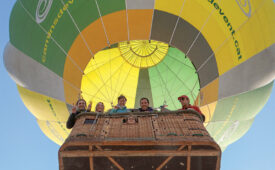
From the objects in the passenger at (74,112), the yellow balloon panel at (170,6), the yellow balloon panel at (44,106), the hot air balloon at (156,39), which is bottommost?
the passenger at (74,112)

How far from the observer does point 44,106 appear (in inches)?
260

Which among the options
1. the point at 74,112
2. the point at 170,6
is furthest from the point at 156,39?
the point at 74,112

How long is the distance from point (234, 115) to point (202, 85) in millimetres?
737

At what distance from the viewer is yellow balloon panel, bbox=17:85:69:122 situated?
21.3ft

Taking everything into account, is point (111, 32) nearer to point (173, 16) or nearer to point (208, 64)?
point (173, 16)

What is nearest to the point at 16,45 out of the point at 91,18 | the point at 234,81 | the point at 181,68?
the point at 91,18

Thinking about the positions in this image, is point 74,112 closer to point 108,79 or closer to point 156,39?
point 156,39

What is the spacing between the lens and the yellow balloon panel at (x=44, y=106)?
650cm

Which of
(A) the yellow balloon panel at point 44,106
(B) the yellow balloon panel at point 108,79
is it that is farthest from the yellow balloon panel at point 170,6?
(A) the yellow balloon panel at point 44,106

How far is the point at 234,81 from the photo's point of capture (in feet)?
20.9

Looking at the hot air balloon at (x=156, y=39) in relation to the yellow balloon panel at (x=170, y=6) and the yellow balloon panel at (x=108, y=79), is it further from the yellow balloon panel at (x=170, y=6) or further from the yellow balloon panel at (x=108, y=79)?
the yellow balloon panel at (x=108, y=79)

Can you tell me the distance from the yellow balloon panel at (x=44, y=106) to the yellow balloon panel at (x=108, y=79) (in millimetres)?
840

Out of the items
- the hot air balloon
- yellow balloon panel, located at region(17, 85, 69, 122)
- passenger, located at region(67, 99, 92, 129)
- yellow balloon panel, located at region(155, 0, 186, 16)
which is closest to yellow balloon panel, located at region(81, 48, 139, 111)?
the hot air balloon

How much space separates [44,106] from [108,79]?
5.95 ft
